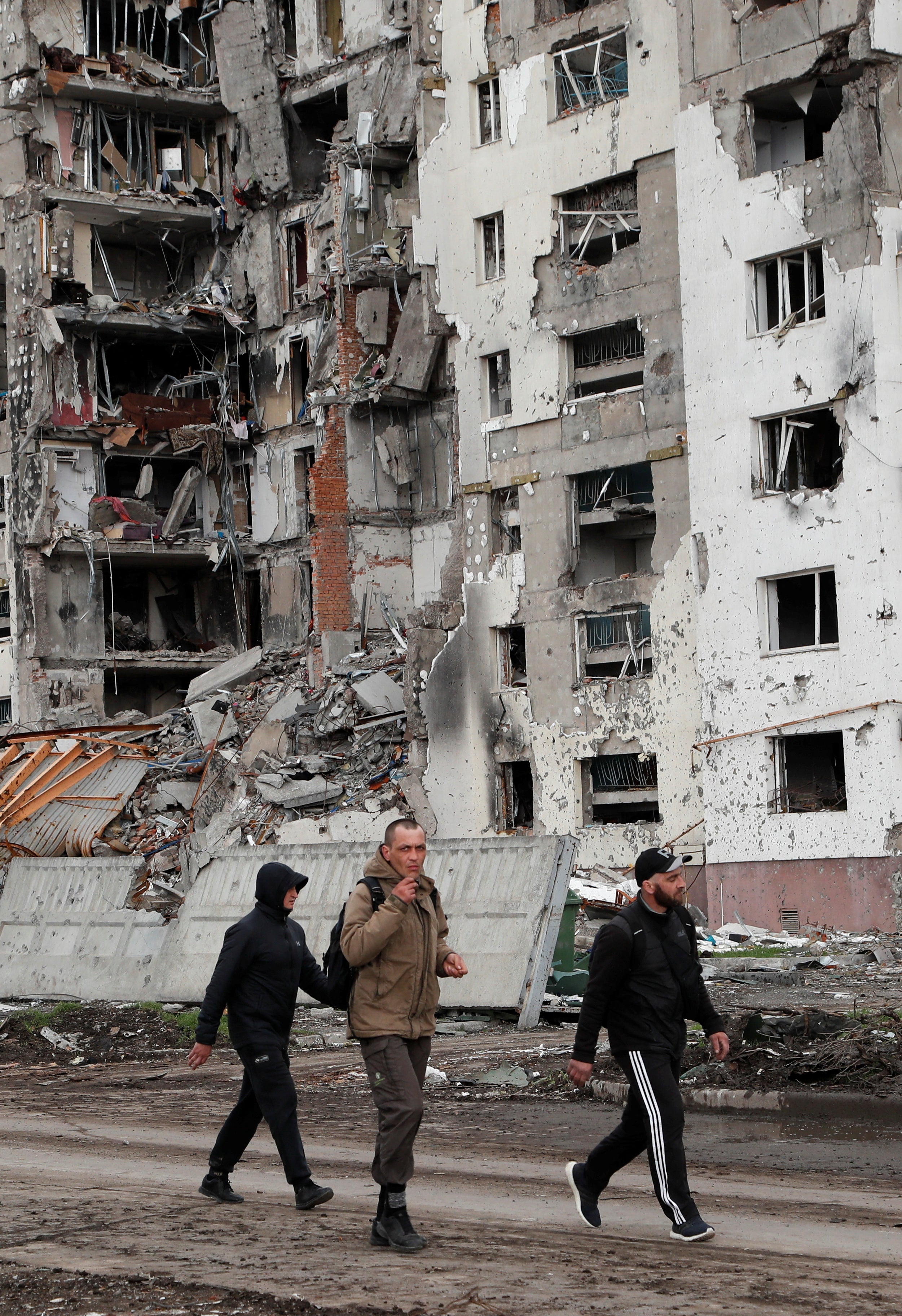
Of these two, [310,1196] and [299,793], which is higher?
[299,793]

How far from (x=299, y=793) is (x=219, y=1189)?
2530 centimetres

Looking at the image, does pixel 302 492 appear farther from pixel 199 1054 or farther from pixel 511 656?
pixel 199 1054

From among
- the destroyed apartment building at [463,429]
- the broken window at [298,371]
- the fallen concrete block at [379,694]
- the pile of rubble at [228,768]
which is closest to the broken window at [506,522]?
the destroyed apartment building at [463,429]

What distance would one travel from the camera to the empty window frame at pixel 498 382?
1475 inches

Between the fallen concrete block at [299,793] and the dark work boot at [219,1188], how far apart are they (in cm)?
2513

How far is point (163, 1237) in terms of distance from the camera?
28.9 ft

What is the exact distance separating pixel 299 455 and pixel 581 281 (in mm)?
13263

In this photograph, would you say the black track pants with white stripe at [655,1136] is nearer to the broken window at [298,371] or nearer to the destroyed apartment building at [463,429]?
the destroyed apartment building at [463,429]

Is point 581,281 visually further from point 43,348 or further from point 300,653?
point 43,348

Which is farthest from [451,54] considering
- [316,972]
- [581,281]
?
[316,972]

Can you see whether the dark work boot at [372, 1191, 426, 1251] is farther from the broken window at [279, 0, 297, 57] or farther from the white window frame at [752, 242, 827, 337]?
the broken window at [279, 0, 297, 57]

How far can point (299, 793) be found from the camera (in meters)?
35.1

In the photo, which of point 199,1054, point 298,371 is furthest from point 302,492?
point 199,1054

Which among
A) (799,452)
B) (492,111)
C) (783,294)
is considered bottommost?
(799,452)
